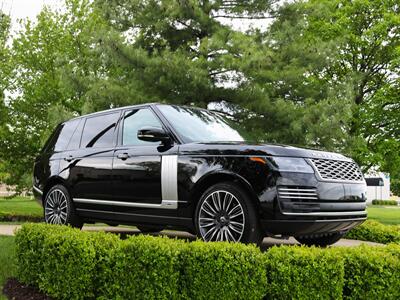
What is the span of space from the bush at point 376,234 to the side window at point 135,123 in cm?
481

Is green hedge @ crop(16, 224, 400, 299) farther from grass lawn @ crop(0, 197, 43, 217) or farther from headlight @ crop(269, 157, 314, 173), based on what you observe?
grass lawn @ crop(0, 197, 43, 217)

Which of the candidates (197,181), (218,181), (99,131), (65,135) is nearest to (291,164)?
(218,181)

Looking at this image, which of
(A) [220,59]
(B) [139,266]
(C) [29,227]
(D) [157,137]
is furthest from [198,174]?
(A) [220,59]

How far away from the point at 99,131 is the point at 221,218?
110 inches

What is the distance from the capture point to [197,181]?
18.1ft

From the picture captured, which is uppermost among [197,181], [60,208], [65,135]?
[65,135]

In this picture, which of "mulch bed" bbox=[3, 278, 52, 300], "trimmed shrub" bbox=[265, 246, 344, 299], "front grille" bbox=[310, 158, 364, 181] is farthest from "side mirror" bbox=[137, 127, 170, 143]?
"mulch bed" bbox=[3, 278, 52, 300]

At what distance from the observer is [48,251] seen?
216 inches

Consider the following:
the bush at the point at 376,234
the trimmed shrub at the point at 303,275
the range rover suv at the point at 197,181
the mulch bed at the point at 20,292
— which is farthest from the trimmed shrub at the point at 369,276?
the bush at the point at 376,234

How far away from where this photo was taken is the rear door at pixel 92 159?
6.70m

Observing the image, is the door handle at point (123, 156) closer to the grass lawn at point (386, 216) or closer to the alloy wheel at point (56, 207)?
the alloy wheel at point (56, 207)

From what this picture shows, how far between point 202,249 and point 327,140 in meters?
9.30

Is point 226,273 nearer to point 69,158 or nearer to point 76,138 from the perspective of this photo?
point 69,158

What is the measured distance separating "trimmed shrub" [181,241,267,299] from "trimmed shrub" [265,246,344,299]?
0.37 feet
